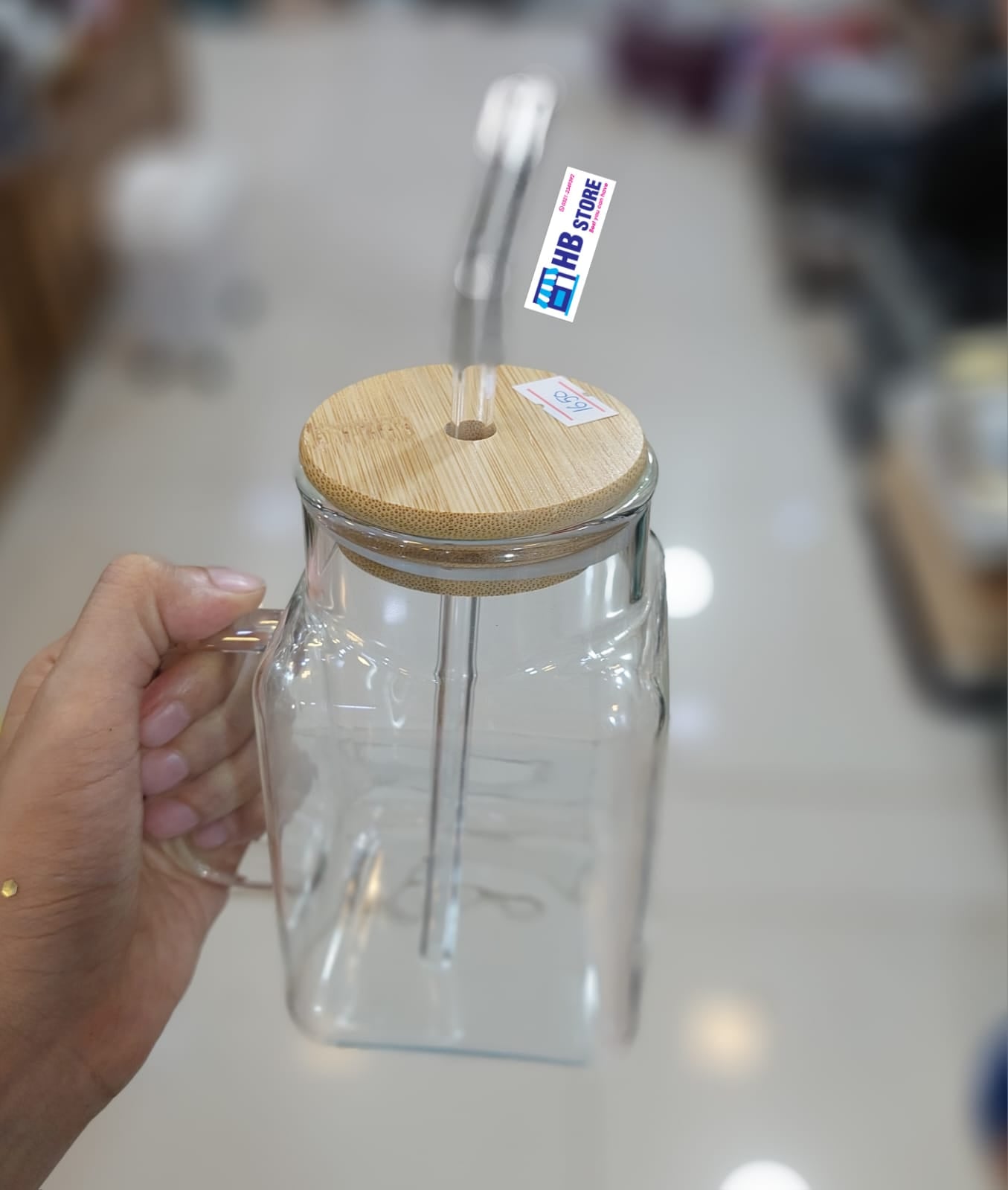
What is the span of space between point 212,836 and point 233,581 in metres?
0.13

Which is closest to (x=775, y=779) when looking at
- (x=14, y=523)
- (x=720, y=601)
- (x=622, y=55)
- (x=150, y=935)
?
(x=720, y=601)

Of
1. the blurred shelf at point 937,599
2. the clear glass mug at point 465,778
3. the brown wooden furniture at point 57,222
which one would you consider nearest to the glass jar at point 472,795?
the clear glass mug at point 465,778

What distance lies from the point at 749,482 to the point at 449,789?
→ 0.83 meters

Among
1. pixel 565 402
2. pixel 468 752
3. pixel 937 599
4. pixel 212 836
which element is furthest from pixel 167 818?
pixel 937 599

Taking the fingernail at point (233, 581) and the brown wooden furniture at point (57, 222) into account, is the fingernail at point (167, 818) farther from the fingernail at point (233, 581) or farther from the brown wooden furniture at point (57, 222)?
the brown wooden furniture at point (57, 222)

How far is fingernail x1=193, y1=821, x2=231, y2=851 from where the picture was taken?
0.45 meters

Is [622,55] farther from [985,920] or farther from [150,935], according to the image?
[150,935]

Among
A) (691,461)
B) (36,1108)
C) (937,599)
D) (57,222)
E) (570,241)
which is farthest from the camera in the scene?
(57,222)

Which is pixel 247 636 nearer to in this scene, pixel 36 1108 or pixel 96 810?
pixel 96 810

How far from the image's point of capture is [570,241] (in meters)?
0.28

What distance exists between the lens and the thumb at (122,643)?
1.21ft

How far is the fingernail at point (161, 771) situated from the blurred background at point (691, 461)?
8 centimetres

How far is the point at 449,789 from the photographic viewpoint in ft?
1.38

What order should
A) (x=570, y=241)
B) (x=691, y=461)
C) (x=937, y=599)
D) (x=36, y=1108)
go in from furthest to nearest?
(x=691, y=461), (x=937, y=599), (x=36, y=1108), (x=570, y=241)
